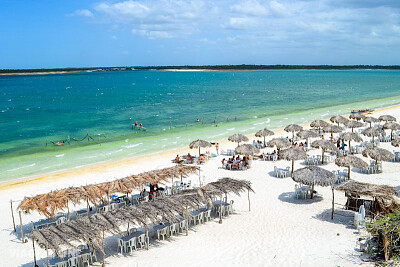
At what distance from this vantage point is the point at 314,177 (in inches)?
553

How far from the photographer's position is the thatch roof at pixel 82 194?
40.8ft

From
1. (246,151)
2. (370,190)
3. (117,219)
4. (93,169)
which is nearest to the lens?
(117,219)

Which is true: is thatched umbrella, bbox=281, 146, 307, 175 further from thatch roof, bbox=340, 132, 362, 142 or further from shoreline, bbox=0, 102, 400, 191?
shoreline, bbox=0, 102, 400, 191

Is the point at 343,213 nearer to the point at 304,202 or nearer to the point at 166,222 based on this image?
the point at 304,202

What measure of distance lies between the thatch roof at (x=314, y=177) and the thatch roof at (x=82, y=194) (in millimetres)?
5126

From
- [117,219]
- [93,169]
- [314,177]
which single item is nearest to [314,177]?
[314,177]

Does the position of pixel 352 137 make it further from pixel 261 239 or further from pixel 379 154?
pixel 261 239

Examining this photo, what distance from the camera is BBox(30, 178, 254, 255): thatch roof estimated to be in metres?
9.75

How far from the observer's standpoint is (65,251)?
10.6 metres

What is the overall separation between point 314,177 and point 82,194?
9.15m

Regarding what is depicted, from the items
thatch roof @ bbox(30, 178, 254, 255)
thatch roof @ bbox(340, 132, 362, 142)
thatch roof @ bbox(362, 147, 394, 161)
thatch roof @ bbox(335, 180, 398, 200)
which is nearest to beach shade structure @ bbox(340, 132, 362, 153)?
thatch roof @ bbox(340, 132, 362, 142)

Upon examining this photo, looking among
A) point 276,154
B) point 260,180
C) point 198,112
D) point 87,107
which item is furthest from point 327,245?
point 87,107

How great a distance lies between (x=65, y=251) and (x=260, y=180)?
10.2 m

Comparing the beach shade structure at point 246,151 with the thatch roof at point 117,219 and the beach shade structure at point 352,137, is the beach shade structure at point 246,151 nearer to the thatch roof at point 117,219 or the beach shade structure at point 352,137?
the beach shade structure at point 352,137
